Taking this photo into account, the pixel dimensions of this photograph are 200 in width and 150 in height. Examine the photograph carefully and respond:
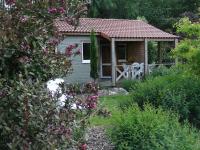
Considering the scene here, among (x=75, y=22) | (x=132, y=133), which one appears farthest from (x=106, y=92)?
(x=75, y=22)

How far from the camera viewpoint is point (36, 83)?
375cm

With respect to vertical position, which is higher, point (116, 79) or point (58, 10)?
point (58, 10)

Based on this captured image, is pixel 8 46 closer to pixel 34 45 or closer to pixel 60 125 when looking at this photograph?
pixel 34 45

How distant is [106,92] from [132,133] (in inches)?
590

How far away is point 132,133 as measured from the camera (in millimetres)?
7680

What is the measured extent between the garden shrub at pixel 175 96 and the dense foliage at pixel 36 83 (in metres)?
6.57

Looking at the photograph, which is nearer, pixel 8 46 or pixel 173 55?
pixel 8 46

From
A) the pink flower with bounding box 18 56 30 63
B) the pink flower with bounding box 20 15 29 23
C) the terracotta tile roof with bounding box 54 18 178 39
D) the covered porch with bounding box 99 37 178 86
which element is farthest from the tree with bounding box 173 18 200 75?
the terracotta tile roof with bounding box 54 18 178 39

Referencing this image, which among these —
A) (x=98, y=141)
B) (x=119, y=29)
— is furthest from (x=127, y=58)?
(x=98, y=141)

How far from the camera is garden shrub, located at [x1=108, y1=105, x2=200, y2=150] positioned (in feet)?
23.8

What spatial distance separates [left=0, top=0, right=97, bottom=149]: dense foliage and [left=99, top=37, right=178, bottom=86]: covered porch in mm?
21589

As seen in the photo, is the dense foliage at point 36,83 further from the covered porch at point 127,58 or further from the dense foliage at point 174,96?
the covered porch at point 127,58

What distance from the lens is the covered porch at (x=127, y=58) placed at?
A: 2645 centimetres

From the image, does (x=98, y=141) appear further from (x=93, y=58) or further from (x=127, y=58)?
(x=127, y=58)
